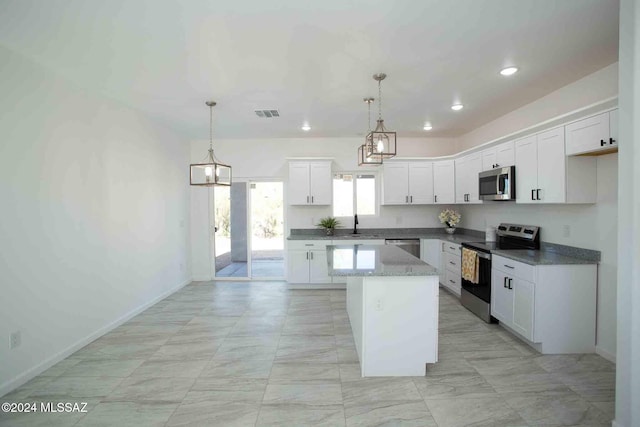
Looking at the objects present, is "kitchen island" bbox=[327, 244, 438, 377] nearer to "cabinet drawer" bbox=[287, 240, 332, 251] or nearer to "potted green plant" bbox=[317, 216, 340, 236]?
"cabinet drawer" bbox=[287, 240, 332, 251]

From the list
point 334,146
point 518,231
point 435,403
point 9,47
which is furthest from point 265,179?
point 435,403

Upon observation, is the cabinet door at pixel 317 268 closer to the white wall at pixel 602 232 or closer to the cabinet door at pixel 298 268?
the cabinet door at pixel 298 268

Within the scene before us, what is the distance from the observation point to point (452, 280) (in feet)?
15.9

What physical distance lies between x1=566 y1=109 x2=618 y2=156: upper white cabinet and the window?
3.41 meters

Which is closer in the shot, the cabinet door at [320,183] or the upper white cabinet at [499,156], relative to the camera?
the upper white cabinet at [499,156]

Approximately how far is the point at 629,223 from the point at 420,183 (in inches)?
151

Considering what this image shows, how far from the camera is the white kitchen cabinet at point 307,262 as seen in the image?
17.8 feet

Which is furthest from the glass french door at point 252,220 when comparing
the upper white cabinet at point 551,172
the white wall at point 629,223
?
the white wall at point 629,223

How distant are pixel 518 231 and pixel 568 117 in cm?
164

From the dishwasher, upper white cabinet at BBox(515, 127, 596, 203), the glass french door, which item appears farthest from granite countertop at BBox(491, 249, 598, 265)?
the glass french door

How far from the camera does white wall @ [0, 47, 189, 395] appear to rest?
2529 millimetres

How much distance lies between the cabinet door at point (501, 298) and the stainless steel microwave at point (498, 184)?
3.20ft

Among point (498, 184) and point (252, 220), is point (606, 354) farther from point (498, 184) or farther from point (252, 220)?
point (252, 220)

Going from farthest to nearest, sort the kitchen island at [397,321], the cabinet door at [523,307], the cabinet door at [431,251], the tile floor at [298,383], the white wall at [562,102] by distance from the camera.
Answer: the cabinet door at [431,251]
the cabinet door at [523,307]
the white wall at [562,102]
the kitchen island at [397,321]
the tile floor at [298,383]
